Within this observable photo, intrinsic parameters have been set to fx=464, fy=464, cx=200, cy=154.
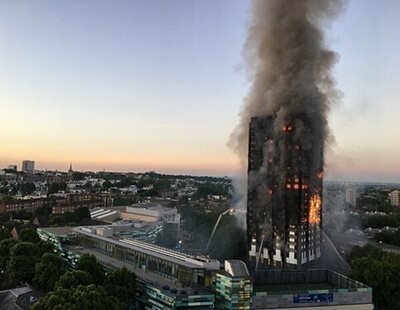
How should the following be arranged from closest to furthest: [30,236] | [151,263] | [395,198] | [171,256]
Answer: [171,256] → [151,263] → [30,236] → [395,198]

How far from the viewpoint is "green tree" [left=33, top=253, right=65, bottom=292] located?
22.9 m

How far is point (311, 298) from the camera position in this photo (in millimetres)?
20281

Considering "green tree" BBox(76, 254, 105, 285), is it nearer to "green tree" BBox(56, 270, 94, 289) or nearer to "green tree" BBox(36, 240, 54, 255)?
"green tree" BBox(56, 270, 94, 289)

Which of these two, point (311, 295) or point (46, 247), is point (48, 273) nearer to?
point (46, 247)

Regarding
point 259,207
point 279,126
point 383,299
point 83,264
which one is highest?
point 279,126

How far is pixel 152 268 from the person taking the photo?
22984mm

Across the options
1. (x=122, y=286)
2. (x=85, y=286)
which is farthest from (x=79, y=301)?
(x=122, y=286)

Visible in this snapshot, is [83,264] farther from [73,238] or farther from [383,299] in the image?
[383,299]

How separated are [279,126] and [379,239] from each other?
815 inches

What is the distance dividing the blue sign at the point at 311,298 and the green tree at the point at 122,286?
7.05 meters

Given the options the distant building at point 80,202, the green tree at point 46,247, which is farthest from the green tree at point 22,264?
the distant building at point 80,202

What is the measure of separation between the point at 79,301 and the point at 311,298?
32.7ft

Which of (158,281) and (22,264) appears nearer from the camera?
(158,281)

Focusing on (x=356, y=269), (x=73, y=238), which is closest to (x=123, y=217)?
(x=73, y=238)
